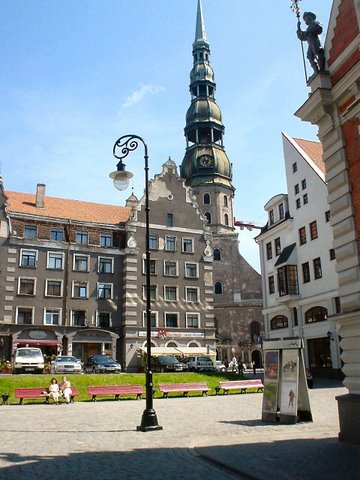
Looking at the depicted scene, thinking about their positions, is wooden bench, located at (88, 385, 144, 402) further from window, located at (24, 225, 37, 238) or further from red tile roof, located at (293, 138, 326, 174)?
window, located at (24, 225, 37, 238)

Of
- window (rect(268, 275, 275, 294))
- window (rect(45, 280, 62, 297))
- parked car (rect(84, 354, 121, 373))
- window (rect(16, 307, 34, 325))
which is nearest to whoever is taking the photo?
parked car (rect(84, 354, 121, 373))

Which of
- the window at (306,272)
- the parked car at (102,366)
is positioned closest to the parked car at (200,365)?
the parked car at (102,366)

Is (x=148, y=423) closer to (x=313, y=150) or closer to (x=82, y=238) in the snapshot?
(x=313, y=150)

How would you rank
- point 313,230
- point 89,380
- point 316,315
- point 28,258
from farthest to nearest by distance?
point 28,258
point 313,230
point 316,315
point 89,380

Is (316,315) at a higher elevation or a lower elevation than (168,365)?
higher

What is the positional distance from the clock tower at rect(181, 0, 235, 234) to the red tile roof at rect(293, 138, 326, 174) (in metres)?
33.4

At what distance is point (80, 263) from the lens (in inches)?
1866

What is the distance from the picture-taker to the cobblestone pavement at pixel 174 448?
8.94 m

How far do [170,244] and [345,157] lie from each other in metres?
38.7

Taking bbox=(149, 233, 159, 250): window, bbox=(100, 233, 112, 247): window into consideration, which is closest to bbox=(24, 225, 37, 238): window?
bbox=(100, 233, 112, 247): window

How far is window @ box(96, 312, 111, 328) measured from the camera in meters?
46.6

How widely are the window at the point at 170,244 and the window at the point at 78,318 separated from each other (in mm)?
10924

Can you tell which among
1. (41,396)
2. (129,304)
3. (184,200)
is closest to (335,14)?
(41,396)

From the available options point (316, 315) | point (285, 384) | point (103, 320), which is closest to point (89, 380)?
point (103, 320)
